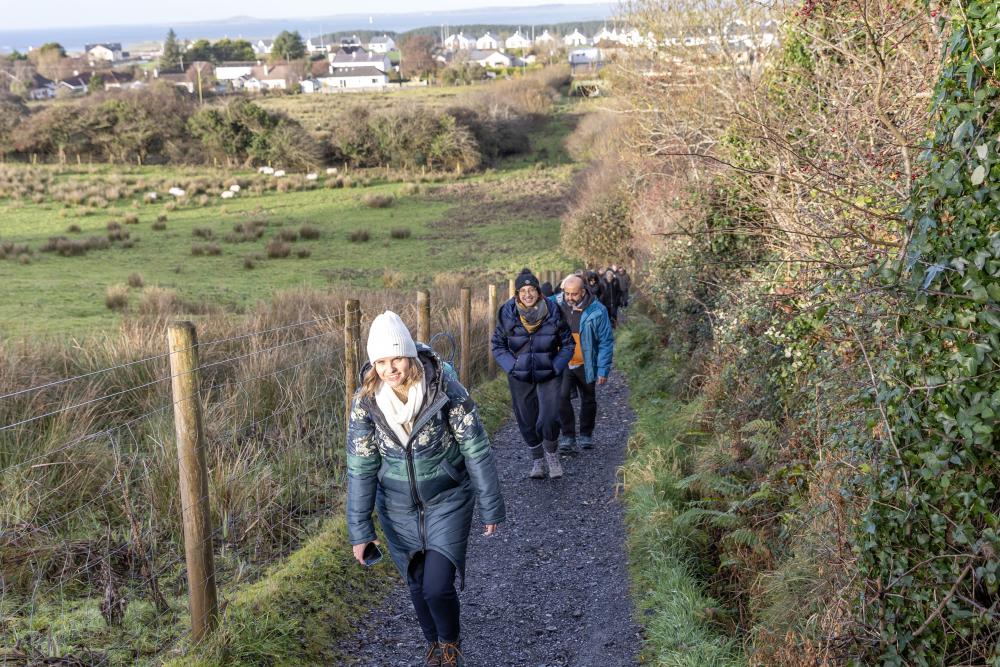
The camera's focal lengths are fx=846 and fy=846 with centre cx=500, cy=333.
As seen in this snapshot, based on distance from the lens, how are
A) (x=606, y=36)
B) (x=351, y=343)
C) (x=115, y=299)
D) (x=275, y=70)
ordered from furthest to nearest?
(x=275, y=70), (x=606, y=36), (x=115, y=299), (x=351, y=343)

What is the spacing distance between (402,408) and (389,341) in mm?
351

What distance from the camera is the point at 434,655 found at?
4.69 meters

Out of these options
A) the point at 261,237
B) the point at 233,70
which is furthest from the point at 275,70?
the point at 261,237

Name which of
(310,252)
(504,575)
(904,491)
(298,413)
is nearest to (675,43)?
(298,413)

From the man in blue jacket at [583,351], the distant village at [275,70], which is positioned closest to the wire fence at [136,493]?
the man in blue jacket at [583,351]

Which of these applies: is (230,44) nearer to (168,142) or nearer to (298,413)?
(168,142)

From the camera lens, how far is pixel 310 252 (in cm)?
3456

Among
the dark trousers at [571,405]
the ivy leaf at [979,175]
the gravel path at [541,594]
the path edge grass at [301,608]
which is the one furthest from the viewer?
the dark trousers at [571,405]

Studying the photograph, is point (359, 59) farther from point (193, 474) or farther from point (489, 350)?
point (193, 474)

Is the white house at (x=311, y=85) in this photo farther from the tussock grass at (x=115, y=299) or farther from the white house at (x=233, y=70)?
the tussock grass at (x=115, y=299)

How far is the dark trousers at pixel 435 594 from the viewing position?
4387 millimetres

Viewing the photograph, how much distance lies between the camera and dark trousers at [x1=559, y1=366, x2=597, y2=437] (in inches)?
340

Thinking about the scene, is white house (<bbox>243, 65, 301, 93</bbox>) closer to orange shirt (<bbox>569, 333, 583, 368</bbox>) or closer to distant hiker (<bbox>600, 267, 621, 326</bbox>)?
distant hiker (<bbox>600, 267, 621, 326</bbox>)

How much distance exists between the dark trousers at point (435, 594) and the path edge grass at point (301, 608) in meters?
0.75
